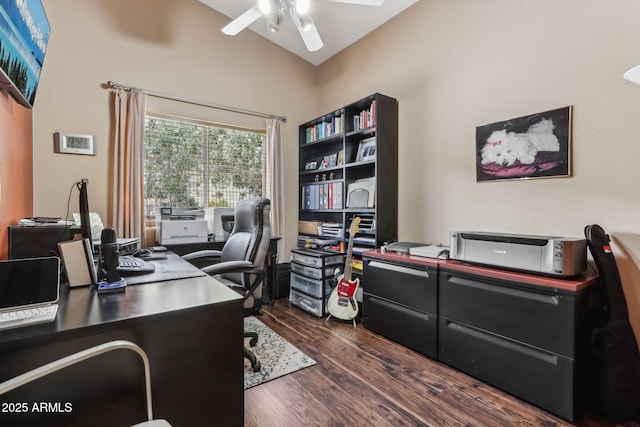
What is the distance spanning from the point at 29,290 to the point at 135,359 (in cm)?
42

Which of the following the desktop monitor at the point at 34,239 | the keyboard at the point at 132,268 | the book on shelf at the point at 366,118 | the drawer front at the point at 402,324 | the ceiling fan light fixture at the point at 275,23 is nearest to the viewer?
the keyboard at the point at 132,268

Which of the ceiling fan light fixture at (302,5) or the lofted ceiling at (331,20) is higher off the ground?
the lofted ceiling at (331,20)

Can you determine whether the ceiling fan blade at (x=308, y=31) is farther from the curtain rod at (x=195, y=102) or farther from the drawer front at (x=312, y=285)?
the drawer front at (x=312, y=285)

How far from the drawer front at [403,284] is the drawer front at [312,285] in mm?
473

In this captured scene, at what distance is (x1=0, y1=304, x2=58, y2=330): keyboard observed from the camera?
2.83 feet

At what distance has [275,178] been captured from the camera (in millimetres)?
3625

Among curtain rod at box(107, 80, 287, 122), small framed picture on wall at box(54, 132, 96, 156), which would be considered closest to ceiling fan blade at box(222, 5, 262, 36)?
curtain rod at box(107, 80, 287, 122)

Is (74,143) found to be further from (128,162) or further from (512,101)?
(512,101)

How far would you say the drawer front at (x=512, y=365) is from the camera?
153 centimetres

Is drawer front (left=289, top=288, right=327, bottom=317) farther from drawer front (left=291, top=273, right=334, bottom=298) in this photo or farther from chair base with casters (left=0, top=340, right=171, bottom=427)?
chair base with casters (left=0, top=340, right=171, bottom=427)

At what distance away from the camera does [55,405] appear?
858mm

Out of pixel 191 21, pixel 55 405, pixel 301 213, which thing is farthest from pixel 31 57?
pixel 301 213

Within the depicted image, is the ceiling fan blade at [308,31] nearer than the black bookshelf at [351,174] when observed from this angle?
Yes

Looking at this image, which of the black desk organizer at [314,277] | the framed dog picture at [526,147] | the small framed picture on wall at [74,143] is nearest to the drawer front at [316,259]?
the black desk organizer at [314,277]
